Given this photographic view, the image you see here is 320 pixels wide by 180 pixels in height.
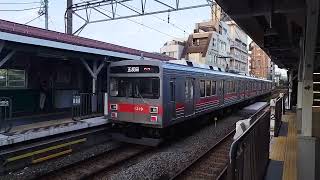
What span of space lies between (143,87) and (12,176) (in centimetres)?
462

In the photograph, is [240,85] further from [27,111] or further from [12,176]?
[12,176]

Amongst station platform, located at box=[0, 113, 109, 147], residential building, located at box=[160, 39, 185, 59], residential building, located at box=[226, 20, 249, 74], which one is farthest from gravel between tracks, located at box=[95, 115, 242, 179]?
residential building, located at box=[226, 20, 249, 74]

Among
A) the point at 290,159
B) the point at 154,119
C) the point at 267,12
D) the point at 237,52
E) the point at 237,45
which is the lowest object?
the point at 290,159

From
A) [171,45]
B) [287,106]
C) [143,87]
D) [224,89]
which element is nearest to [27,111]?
[143,87]

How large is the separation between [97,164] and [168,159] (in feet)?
6.26

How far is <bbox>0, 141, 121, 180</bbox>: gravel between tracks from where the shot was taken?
8009 millimetres

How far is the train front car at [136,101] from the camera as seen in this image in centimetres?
1070

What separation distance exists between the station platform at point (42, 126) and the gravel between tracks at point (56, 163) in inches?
30.4

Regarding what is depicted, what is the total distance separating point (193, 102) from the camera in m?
13.0

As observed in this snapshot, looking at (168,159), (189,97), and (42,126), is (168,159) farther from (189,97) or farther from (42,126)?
(42,126)

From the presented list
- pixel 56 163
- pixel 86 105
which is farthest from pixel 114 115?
pixel 56 163

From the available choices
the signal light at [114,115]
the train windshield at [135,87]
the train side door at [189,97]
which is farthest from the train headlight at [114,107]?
the train side door at [189,97]

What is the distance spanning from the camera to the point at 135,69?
11180mm

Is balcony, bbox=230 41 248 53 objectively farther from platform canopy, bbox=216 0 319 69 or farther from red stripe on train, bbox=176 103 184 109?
platform canopy, bbox=216 0 319 69
